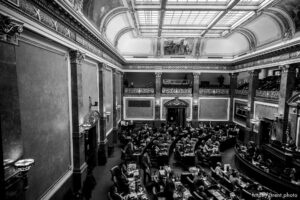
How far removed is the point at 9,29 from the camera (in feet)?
10.2

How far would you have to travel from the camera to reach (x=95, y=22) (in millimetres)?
8102

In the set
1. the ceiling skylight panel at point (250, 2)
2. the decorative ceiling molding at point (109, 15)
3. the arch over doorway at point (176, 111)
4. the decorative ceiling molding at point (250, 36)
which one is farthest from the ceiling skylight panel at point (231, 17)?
the arch over doorway at point (176, 111)

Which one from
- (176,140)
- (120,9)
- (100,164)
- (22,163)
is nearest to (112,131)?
(100,164)

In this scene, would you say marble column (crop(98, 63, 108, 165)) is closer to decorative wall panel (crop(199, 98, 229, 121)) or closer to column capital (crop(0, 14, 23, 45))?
column capital (crop(0, 14, 23, 45))

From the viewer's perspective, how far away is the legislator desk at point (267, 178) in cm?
664

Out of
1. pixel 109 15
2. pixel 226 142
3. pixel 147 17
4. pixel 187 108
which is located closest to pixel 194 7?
pixel 147 17

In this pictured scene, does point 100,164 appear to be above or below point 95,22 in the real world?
below

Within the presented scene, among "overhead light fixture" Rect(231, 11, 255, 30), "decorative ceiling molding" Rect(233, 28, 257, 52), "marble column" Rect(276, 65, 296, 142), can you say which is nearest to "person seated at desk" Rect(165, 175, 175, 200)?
"marble column" Rect(276, 65, 296, 142)

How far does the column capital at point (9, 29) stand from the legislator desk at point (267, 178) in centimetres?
991

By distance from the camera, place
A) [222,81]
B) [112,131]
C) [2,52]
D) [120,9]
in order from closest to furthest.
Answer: [2,52]
[120,9]
[112,131]
[222,81]

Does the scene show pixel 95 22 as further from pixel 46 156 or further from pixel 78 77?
pixel 46 156

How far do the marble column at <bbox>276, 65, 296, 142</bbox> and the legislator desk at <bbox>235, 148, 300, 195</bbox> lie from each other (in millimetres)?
3246

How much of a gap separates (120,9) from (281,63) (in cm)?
1019

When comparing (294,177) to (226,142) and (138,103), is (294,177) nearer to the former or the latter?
(226,142)
